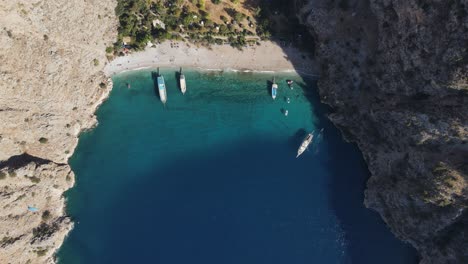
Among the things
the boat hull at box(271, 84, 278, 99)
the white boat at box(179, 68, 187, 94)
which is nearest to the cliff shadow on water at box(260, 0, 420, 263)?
the boat hull at box(271, 84, 278, 99)

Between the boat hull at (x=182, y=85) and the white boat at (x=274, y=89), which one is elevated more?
the boat hull at (x=182, y=85)

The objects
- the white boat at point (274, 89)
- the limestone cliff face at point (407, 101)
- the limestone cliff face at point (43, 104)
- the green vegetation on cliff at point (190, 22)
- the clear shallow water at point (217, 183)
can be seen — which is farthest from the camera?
the white boat at point (274, 89)

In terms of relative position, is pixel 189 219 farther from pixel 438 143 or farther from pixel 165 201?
pixel 438 143

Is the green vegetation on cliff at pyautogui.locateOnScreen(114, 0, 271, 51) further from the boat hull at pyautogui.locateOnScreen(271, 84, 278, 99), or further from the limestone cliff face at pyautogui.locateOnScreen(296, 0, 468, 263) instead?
the limestone cliff face at pyautogui.locateOnScreen(296, 0, 468, 263)

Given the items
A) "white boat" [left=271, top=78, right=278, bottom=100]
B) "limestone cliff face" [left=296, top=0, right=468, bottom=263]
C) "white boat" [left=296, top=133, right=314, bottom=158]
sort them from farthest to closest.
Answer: "white boat" [left=271, top=78, right=278, bottom=100]
"white boat" [left=296, top=133, right=314, bottom=158]
"limestone cliff face" [left=296, top=0, right=468, bottom=263]

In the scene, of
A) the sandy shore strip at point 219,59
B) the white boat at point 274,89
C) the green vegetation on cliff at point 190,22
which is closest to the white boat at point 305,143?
the white boat at point 274,89

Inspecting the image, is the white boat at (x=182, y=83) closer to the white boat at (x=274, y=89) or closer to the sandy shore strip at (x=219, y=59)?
the sandy shore strip at (x=219, y=59)

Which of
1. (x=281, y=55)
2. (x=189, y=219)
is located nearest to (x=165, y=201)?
(x=189, y=219)
